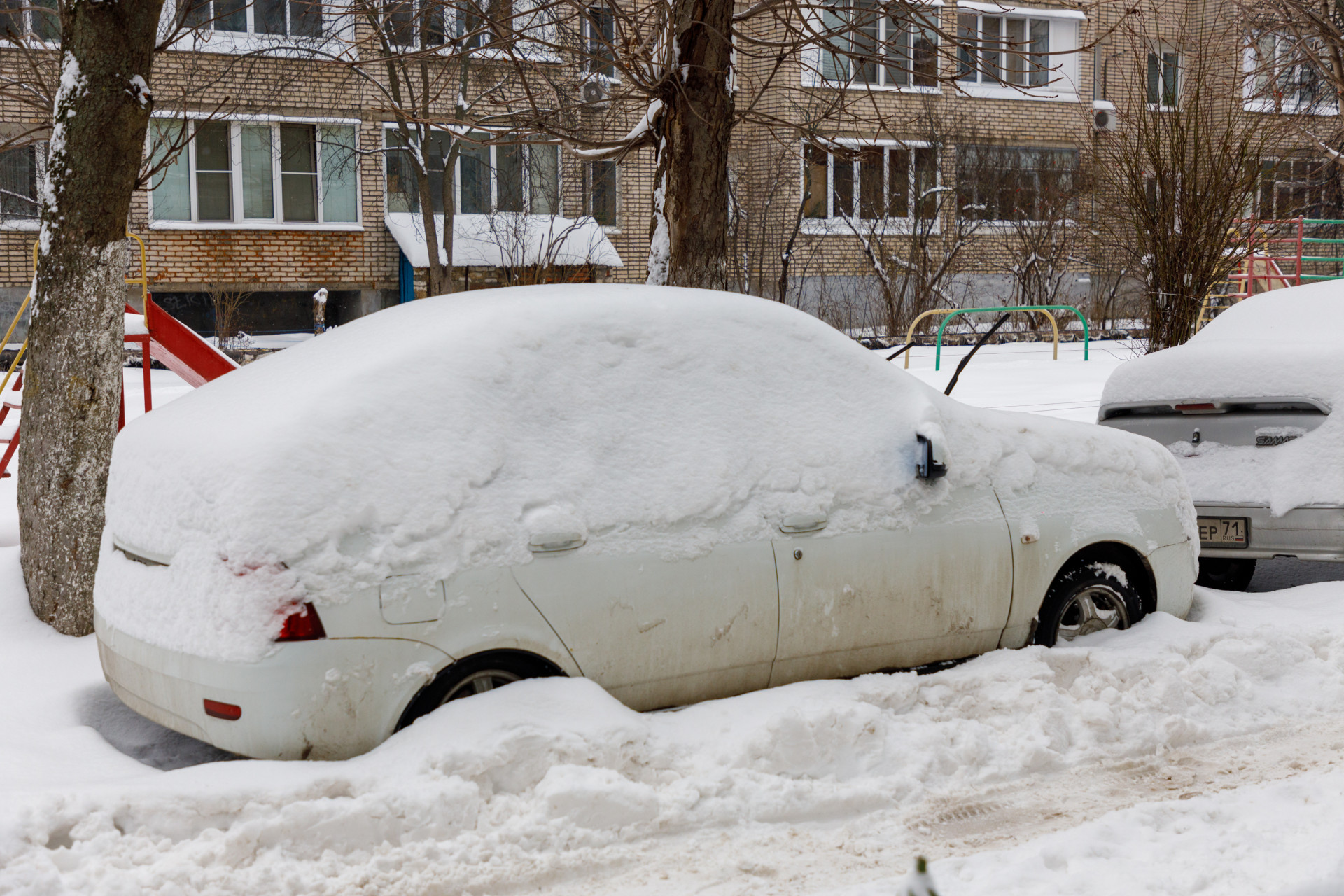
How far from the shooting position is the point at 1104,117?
31.9 metres

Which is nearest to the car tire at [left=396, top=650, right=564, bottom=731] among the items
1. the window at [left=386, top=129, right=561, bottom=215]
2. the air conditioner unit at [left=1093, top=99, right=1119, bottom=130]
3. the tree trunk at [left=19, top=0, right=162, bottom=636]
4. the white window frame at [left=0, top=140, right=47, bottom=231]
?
the tree trunk at [left=19, top=0, right=162, bottom=636]

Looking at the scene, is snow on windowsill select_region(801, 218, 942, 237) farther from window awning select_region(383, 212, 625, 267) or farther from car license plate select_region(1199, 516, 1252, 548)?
car license plate select_region(1199, 516, 1252, 548)

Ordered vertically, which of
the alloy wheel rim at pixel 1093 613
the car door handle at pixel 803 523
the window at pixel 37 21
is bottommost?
the alloy wheel rim at pixel 1093 613

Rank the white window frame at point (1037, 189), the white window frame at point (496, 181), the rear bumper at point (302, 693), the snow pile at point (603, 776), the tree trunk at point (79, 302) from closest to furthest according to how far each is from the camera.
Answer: the snow pile at point (603, 776), the rear bumper at point (302, 693), the tree trunk at point (79, 302), the white window frame at point (496, 181), the white window frame at point (1037, 189)

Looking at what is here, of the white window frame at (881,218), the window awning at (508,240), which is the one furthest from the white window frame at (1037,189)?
the window awning at (508,240)

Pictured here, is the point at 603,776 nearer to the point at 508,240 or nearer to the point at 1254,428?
the point at 1254,428

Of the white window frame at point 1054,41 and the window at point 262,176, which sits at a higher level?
the white window frame at point 1054,41

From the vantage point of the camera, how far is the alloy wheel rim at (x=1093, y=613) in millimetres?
5391

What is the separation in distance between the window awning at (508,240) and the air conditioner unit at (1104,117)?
12662mm

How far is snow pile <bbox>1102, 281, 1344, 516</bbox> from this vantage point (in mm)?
6238

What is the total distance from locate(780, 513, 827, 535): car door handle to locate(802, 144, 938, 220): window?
2367cm

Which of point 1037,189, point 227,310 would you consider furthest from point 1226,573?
point 1037,189

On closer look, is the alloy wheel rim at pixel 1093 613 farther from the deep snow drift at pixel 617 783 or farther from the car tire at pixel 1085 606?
the deep snow drift at pixel 617 783

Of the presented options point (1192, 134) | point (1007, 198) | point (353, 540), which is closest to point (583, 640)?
point (353, 540)
